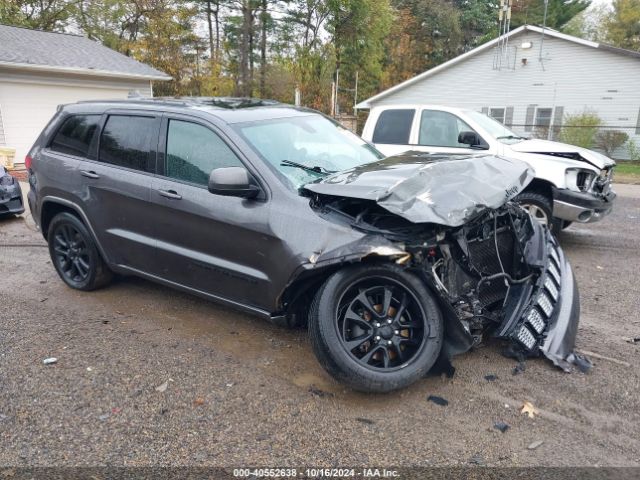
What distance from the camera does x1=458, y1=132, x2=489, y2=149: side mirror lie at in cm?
701

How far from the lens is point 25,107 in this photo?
1658cm

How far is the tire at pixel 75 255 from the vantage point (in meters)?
4.80

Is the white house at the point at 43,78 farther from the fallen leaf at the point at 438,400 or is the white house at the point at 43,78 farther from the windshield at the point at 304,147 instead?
the fallen leaf at the point at 438,400

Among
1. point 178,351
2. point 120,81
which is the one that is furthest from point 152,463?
point 120,81

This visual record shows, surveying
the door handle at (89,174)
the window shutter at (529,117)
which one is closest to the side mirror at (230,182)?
the door handle at (89,174)

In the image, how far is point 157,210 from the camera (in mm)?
4062

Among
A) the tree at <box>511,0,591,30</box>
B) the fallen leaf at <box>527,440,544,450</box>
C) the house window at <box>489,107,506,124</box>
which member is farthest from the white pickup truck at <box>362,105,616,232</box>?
the tree at <box>511,0,591,30</box>

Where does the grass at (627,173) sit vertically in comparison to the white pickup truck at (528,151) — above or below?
below

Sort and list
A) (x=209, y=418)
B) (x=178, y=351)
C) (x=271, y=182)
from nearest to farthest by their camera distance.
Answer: (x=209, y=418) < (x=271, y=182) < (x=178, y=351)

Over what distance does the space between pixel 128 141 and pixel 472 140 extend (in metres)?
4.63

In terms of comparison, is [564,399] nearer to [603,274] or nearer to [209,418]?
[209,418]

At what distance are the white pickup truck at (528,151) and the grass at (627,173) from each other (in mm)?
8738

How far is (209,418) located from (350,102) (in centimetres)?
3229

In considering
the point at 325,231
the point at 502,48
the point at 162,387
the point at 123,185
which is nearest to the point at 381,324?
the point at 325,231
